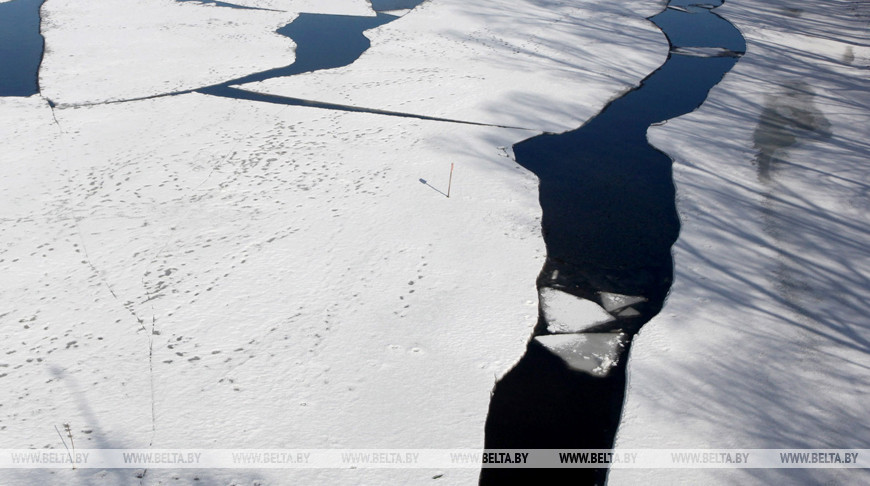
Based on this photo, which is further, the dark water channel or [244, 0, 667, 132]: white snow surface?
the dark water channel

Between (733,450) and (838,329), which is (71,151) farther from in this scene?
(838,329)

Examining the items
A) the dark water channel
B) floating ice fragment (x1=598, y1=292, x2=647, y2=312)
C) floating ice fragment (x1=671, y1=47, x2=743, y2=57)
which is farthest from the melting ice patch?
the dark water channel

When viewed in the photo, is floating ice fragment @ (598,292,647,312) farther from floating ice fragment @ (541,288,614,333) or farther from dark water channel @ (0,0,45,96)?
dark water channel @ (0,0,45,96)

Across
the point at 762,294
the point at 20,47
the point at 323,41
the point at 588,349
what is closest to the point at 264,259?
the point at 588,349

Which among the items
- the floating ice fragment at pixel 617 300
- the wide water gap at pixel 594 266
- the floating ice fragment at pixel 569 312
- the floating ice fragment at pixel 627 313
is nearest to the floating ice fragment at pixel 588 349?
the wide water gap at pixel 594 266

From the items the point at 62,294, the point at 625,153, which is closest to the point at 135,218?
the point at 62,294

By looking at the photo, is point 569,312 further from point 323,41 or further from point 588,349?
point 323,41
